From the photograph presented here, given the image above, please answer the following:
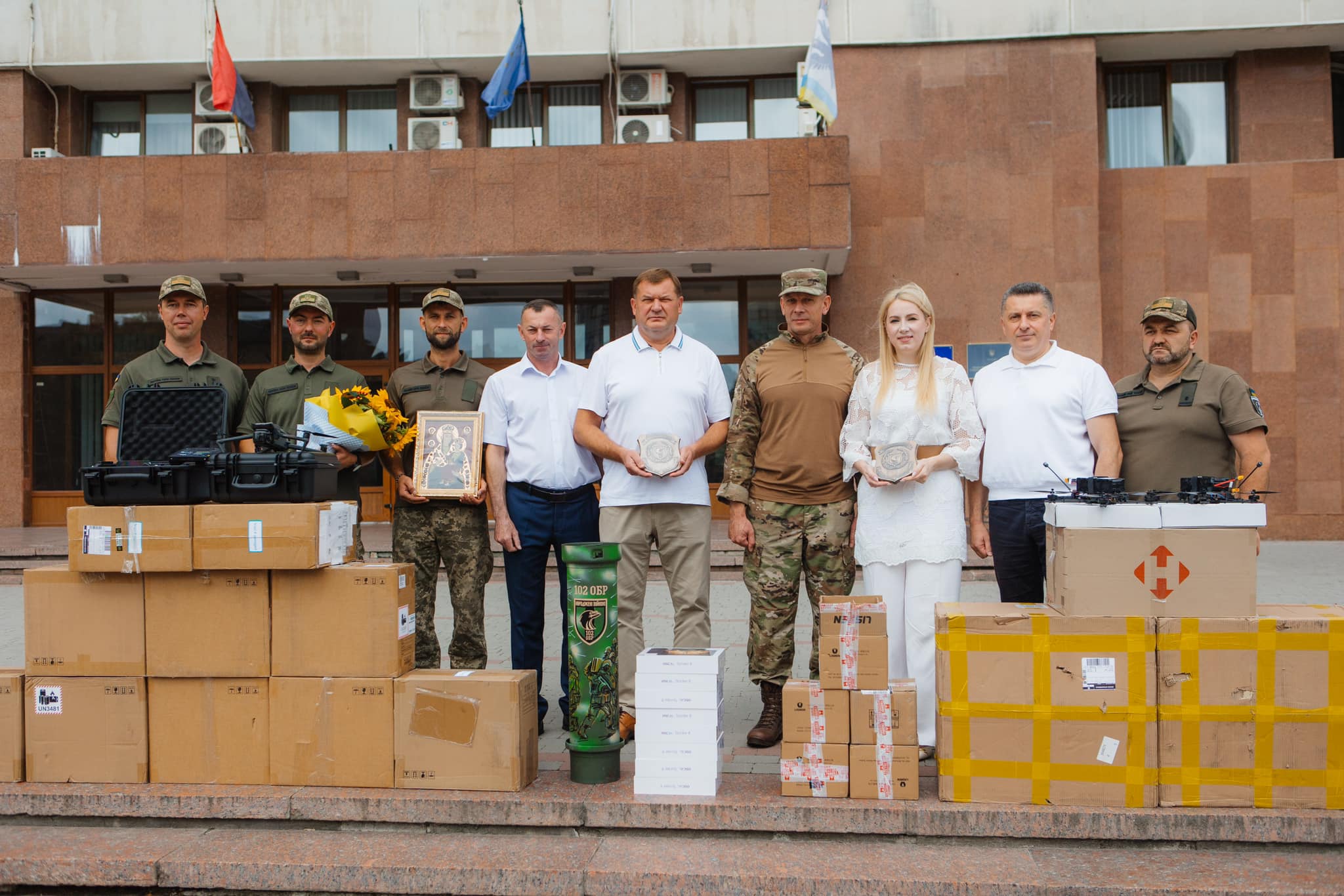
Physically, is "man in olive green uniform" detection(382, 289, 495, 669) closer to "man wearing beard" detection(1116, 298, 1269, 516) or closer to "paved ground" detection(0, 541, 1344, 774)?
"paved ground" detection(0, 541, 1344, 774)

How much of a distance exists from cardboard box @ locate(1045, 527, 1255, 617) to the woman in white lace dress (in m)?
0.61

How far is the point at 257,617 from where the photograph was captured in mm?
4125

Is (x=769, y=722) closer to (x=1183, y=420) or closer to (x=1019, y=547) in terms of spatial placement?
(x=1019, y=547)

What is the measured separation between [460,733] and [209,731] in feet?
3.30

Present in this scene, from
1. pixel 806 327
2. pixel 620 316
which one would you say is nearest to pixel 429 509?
pixel 806 327

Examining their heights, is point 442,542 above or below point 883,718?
above

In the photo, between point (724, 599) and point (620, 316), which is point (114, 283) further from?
point (724, 599)

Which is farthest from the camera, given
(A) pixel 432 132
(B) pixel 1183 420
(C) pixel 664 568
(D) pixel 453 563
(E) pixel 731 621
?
(A) pixel 432 132

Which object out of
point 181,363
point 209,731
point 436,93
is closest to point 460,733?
point 209,731

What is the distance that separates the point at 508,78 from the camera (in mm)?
12516

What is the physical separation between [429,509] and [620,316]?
8.95 m

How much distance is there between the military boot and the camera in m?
4.69

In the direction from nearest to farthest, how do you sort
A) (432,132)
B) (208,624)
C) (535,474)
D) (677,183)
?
(208,624) < (535,474) < (677,183) < (432,132)

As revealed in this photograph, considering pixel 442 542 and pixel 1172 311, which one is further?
pixel 442 542
